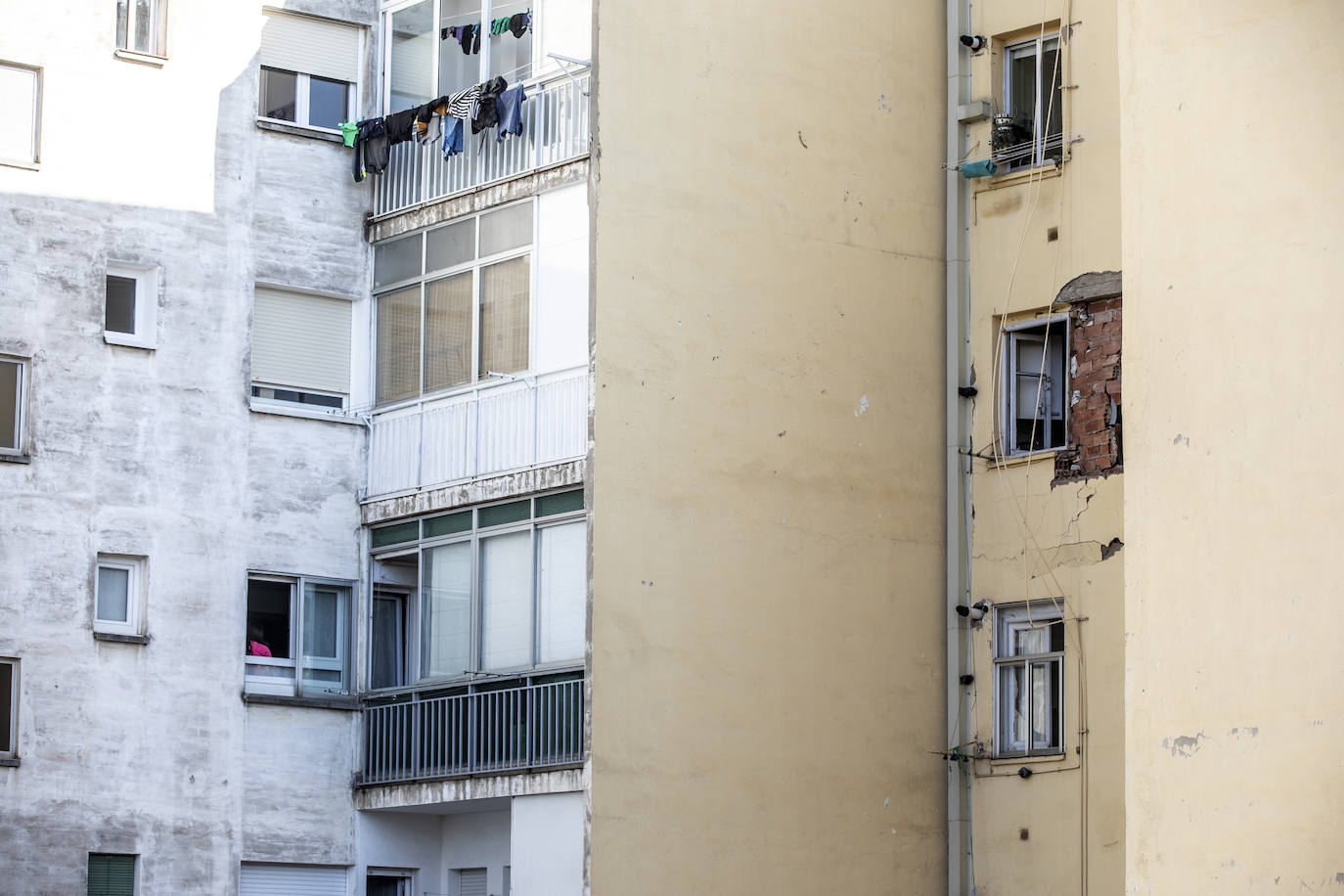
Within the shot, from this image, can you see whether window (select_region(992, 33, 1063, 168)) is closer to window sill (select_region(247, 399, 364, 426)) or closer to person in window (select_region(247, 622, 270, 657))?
window sill (select_region(247, 399, 364, 426))

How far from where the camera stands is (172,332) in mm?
22375

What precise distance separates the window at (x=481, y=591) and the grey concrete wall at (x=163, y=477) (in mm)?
594

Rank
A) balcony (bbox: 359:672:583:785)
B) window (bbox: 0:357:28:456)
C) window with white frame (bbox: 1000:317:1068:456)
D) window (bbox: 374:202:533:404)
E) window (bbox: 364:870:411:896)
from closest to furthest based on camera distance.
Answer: window with white frame (bbox: 1000:317:1068:456)
balcony (bbox: 359:672:583:785)
window (bbox: 0:357:28:456)
window (bbox: 374:202:533:404)
window (bbox: 364:870:411:896)

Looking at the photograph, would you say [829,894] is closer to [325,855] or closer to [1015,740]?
[1015,740]

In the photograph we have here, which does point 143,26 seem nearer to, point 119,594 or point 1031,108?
→ point 119,594

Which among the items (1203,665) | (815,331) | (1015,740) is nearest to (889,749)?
(1015,740)

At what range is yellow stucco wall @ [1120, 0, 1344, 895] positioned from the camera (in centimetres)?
1227

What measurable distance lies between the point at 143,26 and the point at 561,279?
5.15 metres

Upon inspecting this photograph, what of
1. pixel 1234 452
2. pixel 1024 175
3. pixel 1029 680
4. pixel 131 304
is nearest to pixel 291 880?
pixel 131 304

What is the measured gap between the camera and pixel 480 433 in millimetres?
21922

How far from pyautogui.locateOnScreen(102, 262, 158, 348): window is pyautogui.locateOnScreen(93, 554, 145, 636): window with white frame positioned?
2144 mm

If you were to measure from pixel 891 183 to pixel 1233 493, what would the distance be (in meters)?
8.14

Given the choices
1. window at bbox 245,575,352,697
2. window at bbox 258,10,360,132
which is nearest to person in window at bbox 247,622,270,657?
window at bbox 245,575,352,697

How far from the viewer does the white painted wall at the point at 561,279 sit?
826 inches
